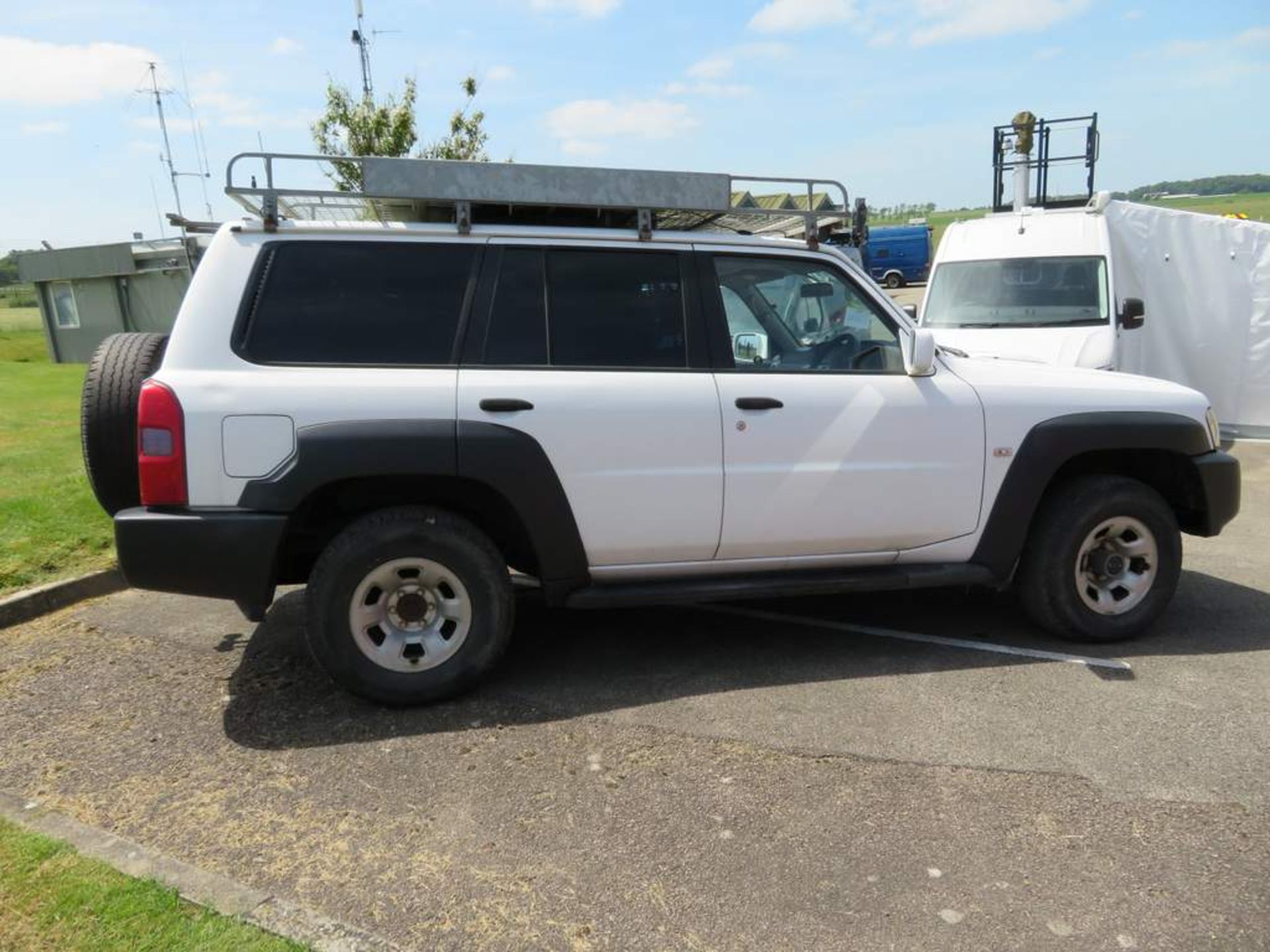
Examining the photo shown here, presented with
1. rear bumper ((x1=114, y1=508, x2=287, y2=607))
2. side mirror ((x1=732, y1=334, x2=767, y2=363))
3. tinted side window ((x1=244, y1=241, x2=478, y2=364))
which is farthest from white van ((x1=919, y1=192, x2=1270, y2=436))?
rear bumper ((x1=114, y1=508, x2=287, y2=607))

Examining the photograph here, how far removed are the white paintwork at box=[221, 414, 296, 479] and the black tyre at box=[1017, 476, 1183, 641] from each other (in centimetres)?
345

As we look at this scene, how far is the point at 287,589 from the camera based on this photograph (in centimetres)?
566

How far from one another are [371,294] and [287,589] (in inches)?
99.0

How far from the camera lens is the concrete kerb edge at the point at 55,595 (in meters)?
4.95

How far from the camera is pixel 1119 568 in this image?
4566 millimetres

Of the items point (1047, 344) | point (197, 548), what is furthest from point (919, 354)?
point (1047, 344)

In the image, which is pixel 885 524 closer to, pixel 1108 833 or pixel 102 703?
pixel 1108 833

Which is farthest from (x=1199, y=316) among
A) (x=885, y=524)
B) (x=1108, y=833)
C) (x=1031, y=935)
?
(x=1031, y=935)

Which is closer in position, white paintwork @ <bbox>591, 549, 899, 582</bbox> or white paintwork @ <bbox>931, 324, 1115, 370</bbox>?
white paintwork @ <bbox>591, 549, 899, 582</bbox>

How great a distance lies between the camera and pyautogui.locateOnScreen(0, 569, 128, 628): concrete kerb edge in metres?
4.95

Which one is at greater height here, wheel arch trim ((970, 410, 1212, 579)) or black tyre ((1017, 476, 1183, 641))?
wheel arch trim ((970, 410, 1212, 579))

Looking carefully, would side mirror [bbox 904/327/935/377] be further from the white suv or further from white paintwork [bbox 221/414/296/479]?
white paintwork [bbox 221/414/296/479]

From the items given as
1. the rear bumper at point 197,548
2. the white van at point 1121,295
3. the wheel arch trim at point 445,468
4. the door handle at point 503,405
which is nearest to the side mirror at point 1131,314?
the white van at point 1121,295

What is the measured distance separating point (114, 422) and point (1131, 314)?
326 inches
